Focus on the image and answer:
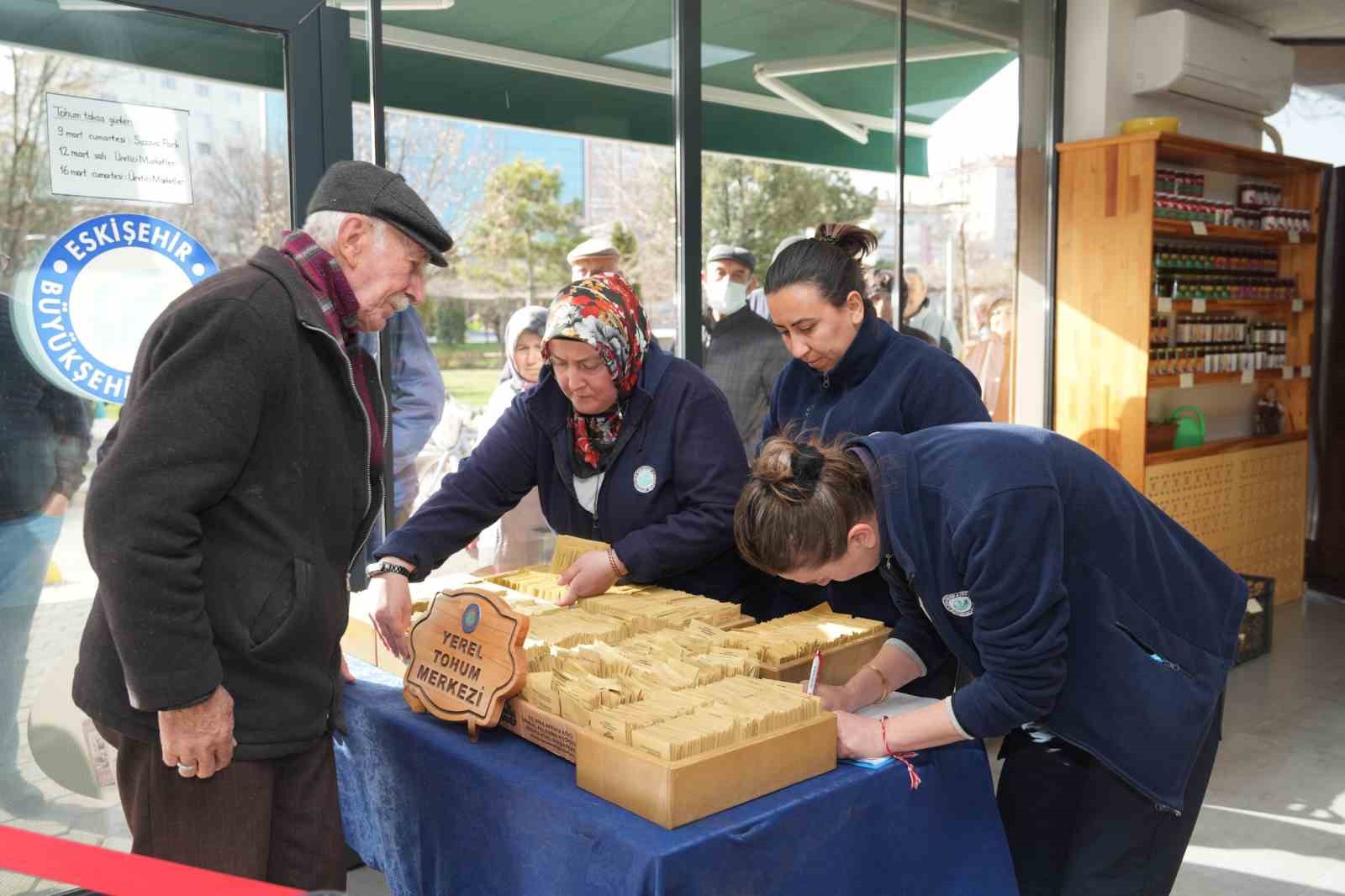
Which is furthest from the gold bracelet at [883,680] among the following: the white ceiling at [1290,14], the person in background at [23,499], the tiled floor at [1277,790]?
the white ceiling at [1290,14]

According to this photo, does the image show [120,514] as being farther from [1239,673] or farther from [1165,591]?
[1239,673]

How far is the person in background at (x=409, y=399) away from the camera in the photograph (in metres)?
3.40

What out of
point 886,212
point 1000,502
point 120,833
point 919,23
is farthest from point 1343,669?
point 120,833

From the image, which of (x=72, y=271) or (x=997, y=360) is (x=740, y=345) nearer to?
(x=997, y=360)

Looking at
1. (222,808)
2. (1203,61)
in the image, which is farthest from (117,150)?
(1203,61)

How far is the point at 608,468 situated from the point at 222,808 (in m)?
1.04

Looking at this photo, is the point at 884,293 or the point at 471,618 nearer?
the point at 471,618

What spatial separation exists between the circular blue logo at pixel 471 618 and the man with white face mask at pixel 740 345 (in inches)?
103

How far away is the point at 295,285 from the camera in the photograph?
1586mm

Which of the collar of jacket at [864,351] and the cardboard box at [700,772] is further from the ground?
the collar of jacket at [864,351]

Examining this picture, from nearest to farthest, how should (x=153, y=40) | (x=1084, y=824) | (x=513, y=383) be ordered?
1. (x=1084, y=824)
2. (x=153, y=40)
3. (x=513, y=383)

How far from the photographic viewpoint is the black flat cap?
64.6 inches

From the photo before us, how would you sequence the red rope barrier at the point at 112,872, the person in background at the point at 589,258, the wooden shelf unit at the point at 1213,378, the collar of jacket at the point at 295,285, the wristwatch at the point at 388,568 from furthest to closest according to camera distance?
the wooden shelf unit at the point at 1213,378
the person in background at the point at 589,258
the wristwatch at the point at 388,568
the collar of jacket at the point at 295,285
the red rope barrier at the point at 112,872

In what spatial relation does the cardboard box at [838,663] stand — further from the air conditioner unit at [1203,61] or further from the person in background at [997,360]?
the air conditioner unit at [1203,61]
